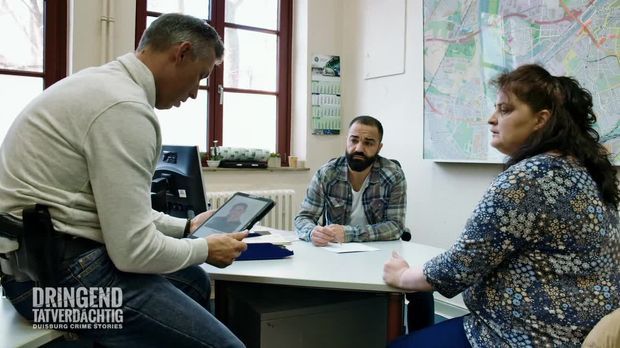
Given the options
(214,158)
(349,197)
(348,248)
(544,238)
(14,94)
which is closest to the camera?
(544,238)

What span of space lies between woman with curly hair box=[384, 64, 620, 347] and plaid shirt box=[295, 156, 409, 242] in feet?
3.21

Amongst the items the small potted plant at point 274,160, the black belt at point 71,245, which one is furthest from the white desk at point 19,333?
the small potted plant at point 274,160

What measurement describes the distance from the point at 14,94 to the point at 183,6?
1353 millimetres

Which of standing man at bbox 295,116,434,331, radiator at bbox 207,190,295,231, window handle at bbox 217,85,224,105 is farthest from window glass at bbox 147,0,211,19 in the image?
standing man at bbox 295,116,434,331

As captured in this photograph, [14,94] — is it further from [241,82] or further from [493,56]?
[493,56]

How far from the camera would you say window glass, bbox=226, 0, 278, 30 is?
3.94m

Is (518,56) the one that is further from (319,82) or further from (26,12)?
(26,12)

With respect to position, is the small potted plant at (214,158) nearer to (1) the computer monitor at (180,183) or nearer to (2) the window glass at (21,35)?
(2) the window glass at (21,35)

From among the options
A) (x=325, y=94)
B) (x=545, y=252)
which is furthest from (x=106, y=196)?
(x=325, y=94)

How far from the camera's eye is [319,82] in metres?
4.05

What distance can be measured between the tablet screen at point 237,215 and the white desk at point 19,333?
1.69 ft

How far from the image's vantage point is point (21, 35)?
3.19 meters

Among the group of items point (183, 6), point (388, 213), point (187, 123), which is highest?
point (183, 6)

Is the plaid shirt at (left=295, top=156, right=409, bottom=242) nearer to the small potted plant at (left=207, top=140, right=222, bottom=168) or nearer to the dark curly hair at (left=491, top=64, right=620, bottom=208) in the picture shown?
the dark curly hair at (left=491, top=64, right=620, bottom=208)
